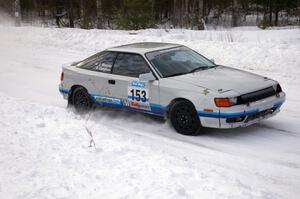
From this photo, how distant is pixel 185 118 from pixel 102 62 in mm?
2367

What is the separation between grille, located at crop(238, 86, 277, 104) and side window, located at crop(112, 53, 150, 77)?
188 centimetres

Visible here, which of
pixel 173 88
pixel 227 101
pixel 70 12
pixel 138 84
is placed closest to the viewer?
pixel 227 101

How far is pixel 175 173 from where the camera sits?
17.1ft

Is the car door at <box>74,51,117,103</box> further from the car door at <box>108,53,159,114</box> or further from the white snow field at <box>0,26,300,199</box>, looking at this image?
the white snow field at <box>0,26,300,199</box>

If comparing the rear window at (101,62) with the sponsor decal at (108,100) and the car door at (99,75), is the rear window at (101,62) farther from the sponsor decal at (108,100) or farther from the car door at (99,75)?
the sponsor decal at (108,100)

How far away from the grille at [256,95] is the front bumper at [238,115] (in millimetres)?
56

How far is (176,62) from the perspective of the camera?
8078 mm

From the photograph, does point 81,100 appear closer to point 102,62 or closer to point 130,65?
point 102,62

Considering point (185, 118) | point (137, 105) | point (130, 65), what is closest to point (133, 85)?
point (137, 105)

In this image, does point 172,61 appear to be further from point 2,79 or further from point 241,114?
point 2,79

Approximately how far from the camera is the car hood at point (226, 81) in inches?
275

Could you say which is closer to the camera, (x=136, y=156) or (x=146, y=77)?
(x=136, y=156)

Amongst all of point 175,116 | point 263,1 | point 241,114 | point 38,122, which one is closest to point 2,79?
point 38,122

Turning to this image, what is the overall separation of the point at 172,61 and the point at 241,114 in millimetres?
1890
